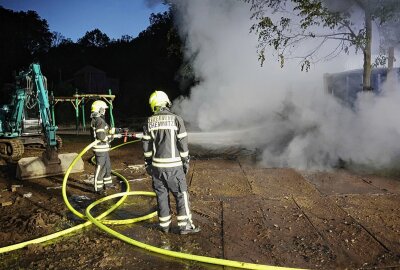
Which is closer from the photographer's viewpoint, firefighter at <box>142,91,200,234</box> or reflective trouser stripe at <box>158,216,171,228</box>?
firefighter at <box>142,91,200,234</box>

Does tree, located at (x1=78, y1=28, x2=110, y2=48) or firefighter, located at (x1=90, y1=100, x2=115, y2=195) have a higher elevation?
tree, located at (x1=78, y1=28, x2=110, y2=48)

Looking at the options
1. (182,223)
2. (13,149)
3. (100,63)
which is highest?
(100,63)

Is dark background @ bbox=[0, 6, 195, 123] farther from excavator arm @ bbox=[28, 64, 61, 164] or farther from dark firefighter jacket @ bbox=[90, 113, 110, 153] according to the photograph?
dark firefighter jacket @ bbox=[90, 113, 110, 153]

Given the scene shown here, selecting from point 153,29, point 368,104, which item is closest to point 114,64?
point 153,29

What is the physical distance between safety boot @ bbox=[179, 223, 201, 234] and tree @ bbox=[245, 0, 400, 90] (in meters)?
6.44

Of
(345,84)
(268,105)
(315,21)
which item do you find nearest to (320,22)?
(315,21)

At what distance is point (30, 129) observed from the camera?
39.2 feet

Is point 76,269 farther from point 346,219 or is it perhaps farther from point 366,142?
point 366,142

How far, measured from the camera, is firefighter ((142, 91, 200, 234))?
174 inches

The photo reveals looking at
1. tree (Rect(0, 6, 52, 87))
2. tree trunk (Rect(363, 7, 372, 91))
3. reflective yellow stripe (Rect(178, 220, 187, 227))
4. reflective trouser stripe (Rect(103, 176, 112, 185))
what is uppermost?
tree (Rect(0, 6, 52, 87))

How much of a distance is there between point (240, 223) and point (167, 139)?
5.88ft

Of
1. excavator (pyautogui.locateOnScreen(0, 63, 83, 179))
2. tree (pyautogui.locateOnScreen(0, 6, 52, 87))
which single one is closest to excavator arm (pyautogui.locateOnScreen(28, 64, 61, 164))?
excavator (pyautogui.locateOnScreen(0, 63, 83, 179))

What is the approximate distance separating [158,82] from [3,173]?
1109 inches

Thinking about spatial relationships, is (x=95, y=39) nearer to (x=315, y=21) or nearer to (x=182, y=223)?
(x=315, y=21)
